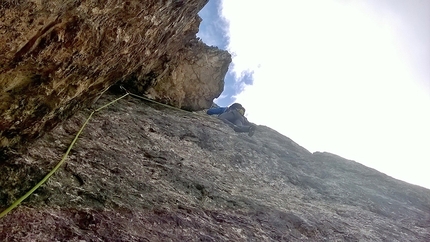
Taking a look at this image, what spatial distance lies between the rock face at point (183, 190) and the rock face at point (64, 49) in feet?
2.56

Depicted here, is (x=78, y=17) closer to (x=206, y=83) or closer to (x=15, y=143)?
(x=15, y=143)

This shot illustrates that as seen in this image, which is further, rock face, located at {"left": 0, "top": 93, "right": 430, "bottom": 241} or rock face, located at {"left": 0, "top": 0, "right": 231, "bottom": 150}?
rock face, located at {"left": 0, "top": 93, "right": 430, "bottom": 241}

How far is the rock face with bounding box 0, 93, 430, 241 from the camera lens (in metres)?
5.10

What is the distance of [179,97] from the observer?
484 inches

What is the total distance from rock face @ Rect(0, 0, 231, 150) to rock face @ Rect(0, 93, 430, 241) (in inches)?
30.7

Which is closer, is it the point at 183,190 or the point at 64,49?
the point at 64,49

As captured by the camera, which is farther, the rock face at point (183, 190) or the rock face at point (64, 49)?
the rock face at point (183, 190)

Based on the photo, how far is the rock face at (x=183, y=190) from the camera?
5.10 metres

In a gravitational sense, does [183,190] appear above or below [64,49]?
below

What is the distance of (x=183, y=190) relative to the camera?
7.12m

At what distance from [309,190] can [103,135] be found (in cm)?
641

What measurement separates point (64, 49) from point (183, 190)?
145 inches

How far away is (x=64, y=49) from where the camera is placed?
4488 millimetres

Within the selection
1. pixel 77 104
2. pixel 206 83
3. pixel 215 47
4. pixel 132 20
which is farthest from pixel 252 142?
pixel 132 20
